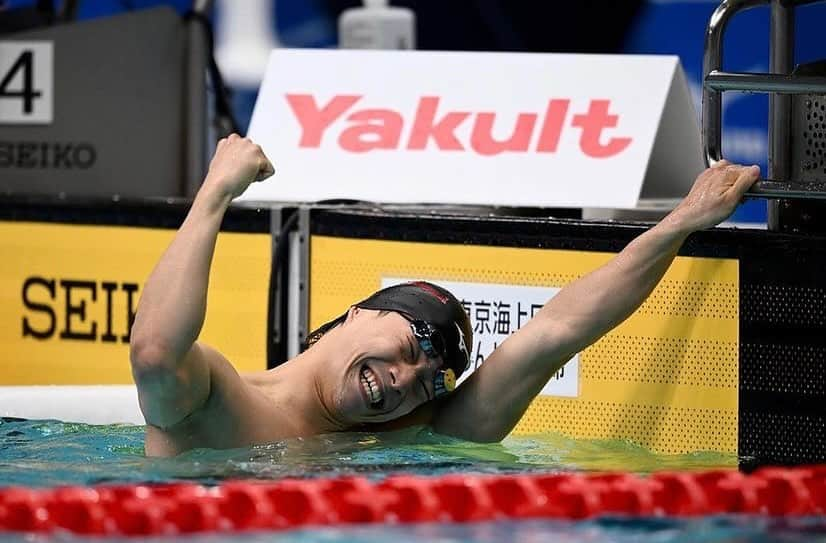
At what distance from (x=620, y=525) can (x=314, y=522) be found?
49cm

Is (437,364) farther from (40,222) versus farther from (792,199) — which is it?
(40,222)

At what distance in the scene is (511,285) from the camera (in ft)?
12.7

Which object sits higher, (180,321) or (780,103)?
(780,103)

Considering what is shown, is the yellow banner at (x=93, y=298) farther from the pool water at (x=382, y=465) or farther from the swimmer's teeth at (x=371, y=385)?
the swimmer's teeth at (x=371, y=385)

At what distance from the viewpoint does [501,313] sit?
390cm

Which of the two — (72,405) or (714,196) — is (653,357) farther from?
(72,405)

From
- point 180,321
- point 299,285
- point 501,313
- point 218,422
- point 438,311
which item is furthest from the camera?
point 299,285

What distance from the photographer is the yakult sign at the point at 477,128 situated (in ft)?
13.6

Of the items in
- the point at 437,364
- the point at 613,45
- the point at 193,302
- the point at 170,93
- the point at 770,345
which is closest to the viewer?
the point at 193,302

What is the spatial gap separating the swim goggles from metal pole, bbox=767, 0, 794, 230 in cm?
89

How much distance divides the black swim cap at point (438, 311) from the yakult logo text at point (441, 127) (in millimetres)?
986

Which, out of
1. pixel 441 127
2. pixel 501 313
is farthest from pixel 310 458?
pixel 441 127

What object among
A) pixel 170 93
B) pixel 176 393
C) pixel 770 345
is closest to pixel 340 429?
pixel 176 393

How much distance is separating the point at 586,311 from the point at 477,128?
1.13m
